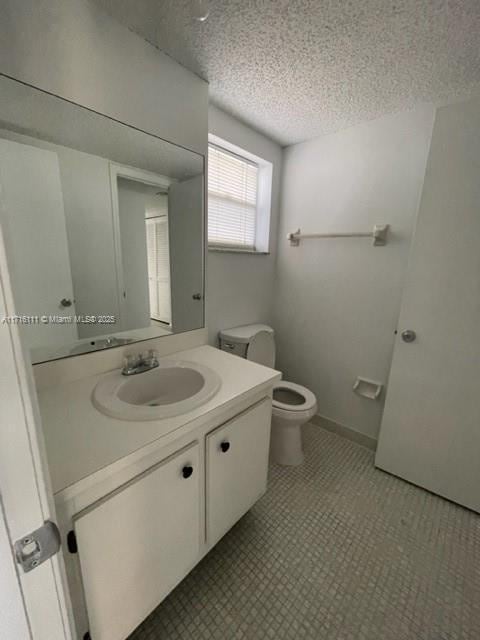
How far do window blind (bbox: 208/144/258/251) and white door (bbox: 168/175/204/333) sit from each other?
0.35 meters

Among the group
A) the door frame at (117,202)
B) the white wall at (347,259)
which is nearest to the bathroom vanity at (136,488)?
the door frame at (117,202)

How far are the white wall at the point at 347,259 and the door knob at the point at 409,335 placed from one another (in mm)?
213

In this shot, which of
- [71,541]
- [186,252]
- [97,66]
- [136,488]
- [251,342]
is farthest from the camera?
[251,342]

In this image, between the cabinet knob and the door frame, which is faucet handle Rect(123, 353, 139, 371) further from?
the cabinet knob

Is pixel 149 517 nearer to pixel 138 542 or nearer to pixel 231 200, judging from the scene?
pixel 138 542

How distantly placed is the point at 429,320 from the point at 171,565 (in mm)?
1643

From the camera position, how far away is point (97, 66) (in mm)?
985

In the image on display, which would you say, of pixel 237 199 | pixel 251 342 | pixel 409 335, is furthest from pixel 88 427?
pixel 237 199

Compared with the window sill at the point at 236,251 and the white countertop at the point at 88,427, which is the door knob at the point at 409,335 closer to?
the white countertop at the point at 88,427

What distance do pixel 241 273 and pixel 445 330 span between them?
131 centimetres

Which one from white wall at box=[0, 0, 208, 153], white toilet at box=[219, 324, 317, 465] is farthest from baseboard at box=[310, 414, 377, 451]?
white wall at box=[0, 0, 208, 153]

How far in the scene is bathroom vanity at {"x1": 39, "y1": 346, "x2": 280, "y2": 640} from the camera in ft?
2.22

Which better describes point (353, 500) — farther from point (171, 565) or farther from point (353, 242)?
point (353, 242)

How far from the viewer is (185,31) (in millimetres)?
1051
